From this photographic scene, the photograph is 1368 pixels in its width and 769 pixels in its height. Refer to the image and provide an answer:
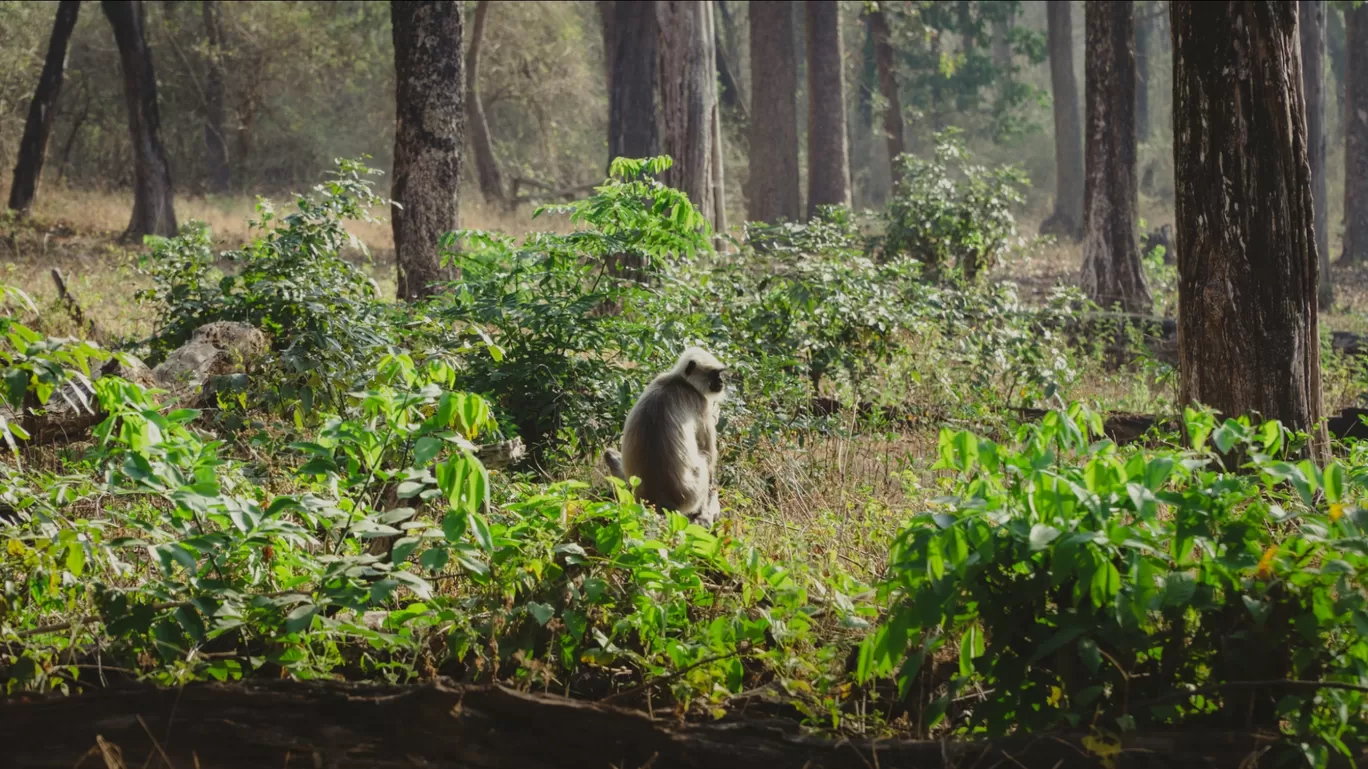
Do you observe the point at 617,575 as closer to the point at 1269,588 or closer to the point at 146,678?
the point at 146,678

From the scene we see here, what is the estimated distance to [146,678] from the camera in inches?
125

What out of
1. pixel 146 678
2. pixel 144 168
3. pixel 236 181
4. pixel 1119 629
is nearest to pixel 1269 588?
pixel 1119 629

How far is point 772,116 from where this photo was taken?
21531 millimetres

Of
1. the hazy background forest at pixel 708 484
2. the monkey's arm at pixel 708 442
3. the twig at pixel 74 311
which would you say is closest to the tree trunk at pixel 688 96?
the hazy background forest at pixel 708 484

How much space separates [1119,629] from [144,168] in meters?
→ 17.7

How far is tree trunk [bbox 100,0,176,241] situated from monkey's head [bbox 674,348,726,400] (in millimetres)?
13988

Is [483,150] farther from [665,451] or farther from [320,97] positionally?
[665,451]

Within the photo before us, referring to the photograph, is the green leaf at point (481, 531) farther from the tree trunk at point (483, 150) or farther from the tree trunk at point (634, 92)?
the tree trunk at point (483, 150)

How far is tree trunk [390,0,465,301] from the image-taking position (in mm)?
10242

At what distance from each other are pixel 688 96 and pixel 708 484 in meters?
7.95

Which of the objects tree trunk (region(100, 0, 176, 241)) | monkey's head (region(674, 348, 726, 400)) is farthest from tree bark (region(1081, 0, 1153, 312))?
tree trunk (region(100, 0, 176, 241))

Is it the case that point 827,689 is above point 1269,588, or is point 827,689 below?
below

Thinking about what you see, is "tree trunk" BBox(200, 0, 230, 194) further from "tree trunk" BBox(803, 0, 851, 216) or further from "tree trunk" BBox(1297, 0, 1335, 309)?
"tree trunk" BBox(1297, 0, 1335, 309)

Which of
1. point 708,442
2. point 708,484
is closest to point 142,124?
point 708,442
